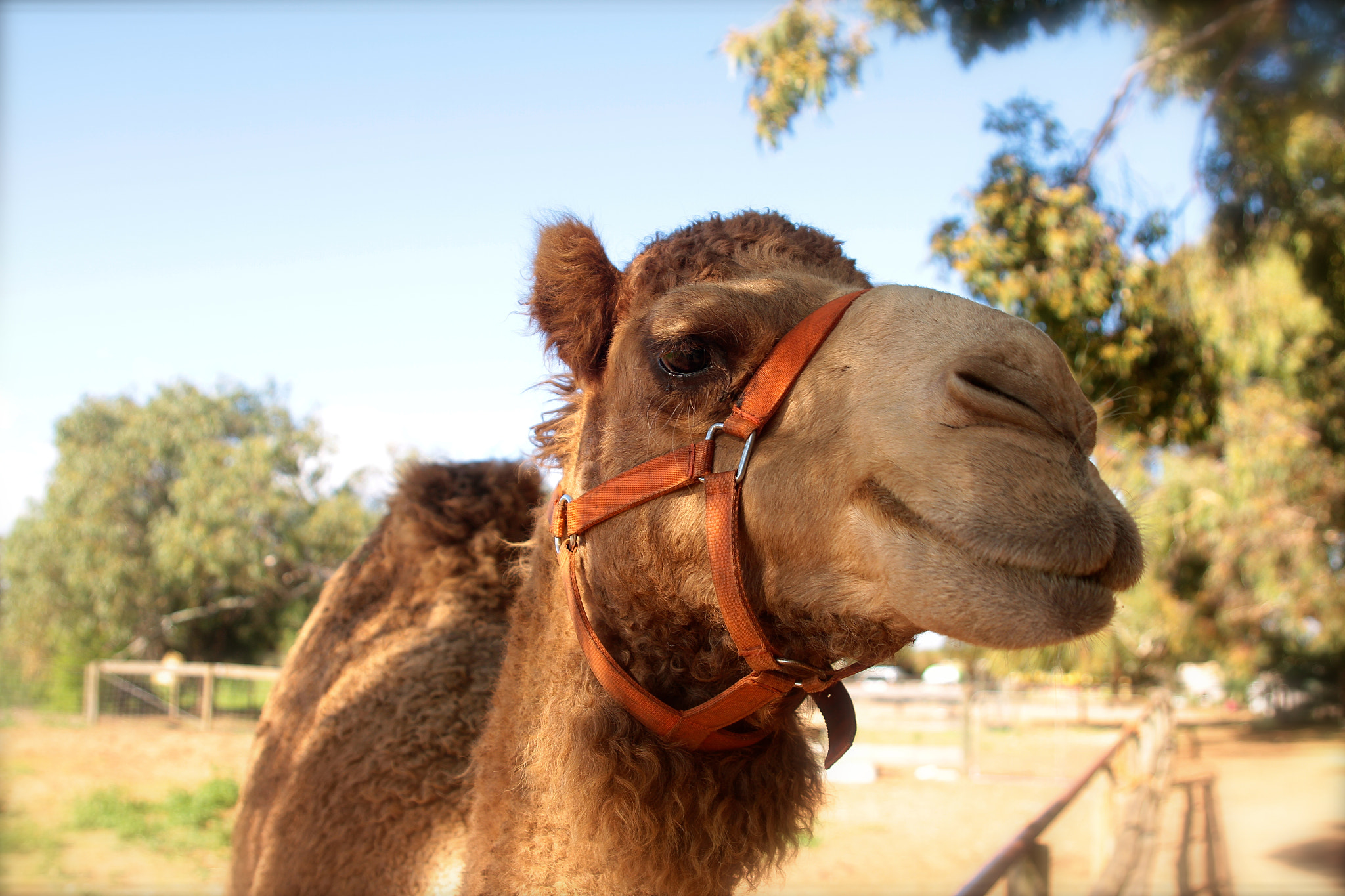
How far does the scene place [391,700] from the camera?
9.01 ft

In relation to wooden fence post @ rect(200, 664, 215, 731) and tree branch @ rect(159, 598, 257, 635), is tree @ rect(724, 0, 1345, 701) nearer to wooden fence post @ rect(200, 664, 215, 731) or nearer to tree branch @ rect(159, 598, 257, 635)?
wooden fence post @ rect(200, 664, 215, 731)

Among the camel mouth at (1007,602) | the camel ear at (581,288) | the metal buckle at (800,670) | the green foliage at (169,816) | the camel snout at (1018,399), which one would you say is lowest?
the green foliage at (169,816)

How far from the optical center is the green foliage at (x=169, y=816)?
386 inches

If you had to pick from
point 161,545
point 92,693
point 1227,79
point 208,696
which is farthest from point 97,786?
point 1227,79

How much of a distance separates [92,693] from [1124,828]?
19658 mm

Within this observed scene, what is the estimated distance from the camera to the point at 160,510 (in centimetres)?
2472

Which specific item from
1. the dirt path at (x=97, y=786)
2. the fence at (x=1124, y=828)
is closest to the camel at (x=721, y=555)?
the fence at (x=1124, y=828)

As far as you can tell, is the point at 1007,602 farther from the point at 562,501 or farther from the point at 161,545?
the point at 161,545

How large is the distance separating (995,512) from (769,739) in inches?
30.8

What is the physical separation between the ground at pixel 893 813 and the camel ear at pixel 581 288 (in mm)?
1182

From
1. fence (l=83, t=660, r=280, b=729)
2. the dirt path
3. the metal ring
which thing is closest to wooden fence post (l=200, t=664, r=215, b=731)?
fence (l=83, t=660, r=280, b=729)

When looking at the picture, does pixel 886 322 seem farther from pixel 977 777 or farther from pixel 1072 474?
pixel 977 777

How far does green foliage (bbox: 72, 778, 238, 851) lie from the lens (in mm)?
9812

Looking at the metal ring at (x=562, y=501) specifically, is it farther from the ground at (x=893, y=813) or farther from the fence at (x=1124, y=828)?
the fence at (x=1124, y=828)
